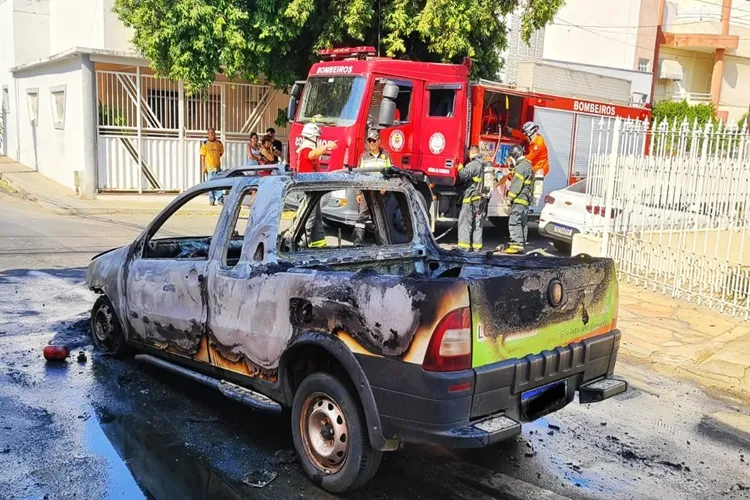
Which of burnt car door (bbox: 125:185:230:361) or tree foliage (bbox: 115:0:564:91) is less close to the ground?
tree foliage (bbox: 115:0:564:91)

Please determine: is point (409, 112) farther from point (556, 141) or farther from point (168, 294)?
point (168, 294)

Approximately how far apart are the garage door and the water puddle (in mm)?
11484

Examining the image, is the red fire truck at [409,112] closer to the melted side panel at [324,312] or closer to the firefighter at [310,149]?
the firefighter at [310,149]

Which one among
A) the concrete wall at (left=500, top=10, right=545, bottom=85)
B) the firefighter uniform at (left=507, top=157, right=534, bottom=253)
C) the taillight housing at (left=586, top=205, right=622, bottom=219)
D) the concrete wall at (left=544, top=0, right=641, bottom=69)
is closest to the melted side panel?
the taillight housing at (left=586, top=205, right=622, bottom=219)

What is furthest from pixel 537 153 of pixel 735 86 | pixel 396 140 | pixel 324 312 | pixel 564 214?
pixel 735 86

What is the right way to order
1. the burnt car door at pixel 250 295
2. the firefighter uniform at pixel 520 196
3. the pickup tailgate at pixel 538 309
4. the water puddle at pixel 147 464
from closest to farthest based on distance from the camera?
the pickup tailgate at pixel 538 309, the water puddle at pixel 147 464, the burnt car door at pixel 250 295, the firefighter uniform at pixel 520 196

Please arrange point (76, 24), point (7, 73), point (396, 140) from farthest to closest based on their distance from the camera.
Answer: point (7, 73), point (76, 24), point (396, 140)

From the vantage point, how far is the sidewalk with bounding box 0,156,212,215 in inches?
606

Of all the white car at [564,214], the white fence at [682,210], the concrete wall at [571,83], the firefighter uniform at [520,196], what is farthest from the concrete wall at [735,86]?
the white fence at [682,210]

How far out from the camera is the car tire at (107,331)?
564 centimetres

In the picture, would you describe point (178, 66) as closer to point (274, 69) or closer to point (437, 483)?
point (274, 69)

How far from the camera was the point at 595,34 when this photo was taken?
32.2 m

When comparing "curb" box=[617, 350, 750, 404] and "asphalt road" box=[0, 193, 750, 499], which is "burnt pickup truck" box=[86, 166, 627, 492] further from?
"curb" box=[617, 350, 750, 404]

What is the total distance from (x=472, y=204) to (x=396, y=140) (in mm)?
1773
